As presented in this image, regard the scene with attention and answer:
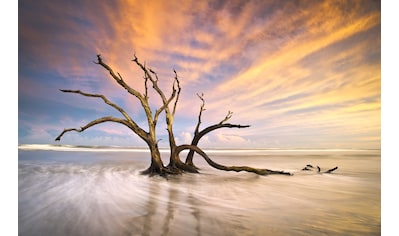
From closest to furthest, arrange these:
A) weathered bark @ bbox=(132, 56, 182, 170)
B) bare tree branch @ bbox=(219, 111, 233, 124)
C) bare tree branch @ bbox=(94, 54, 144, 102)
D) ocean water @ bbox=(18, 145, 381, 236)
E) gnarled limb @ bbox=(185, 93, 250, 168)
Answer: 1. ocean water @ bbox=(18, 145, 381, 236)
2. bare tree branch @ bbox=(94, 54, 144, 102)
3. weathered bark @ bbox=(132, 56, 182, 170)
4. gnarled limb @ bbox=(185, 93, 250, 168)
5. bare tree branch @ bbox=(219, 111, 233, 124)

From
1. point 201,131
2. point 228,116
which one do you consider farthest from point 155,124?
point 228,116

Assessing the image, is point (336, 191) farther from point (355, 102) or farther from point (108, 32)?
point (108, 32)

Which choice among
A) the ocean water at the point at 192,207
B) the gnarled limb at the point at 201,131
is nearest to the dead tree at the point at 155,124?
the gnarled limb at the point at 201,131

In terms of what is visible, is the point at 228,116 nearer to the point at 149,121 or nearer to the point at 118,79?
the point at 149,121

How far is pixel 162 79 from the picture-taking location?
3996mm

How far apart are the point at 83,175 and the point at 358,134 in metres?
4.19

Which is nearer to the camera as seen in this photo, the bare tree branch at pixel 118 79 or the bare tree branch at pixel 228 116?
the bare tree branch at pixel 118 79

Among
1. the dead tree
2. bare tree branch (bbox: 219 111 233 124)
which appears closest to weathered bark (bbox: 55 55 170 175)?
the dead tree

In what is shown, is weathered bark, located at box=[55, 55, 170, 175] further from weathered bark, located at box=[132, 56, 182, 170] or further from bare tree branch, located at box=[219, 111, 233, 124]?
bare tree branch, located at box=[219, 111, 233, 124]

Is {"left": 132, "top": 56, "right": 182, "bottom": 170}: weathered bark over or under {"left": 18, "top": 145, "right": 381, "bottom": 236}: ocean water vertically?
over

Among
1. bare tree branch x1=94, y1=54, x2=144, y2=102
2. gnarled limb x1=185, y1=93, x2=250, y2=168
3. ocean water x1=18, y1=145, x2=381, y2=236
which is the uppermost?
bare tree branch x1=94, y1=54, x2=144, y2=102

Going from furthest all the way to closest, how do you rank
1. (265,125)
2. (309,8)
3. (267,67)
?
(265,125) → (267,67) → (309,8)

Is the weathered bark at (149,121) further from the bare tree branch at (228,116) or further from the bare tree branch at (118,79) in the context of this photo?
the bare tree branch at (228,116)
